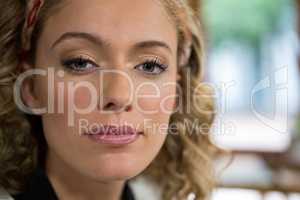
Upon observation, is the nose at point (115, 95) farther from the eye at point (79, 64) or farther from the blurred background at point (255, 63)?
the blurred background at point (255, 63)

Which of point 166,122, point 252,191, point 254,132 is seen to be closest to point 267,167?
point 254,132

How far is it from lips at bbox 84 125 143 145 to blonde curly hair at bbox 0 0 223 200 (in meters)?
0.15

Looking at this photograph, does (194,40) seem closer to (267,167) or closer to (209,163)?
(209,163)

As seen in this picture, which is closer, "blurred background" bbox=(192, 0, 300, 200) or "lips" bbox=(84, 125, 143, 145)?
"lips" bbox=(84, 125, 143, 145)

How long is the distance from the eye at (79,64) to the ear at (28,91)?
0.26 ft

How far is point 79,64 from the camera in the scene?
757 mm

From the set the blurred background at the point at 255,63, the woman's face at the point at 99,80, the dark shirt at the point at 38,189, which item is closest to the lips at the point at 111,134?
the woman's face at the point at 99,80

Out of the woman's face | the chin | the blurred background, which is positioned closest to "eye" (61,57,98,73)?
the woman's face

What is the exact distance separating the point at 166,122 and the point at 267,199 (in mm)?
1175

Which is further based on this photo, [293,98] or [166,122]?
[293,98]

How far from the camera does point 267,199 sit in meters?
1.89

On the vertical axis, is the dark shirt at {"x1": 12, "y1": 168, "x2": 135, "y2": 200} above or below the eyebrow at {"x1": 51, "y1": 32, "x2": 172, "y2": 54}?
below

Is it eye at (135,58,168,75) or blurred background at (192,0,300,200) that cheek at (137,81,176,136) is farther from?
blurred background at (192,0,300,200)

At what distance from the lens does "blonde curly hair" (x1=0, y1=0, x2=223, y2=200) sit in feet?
2.64
